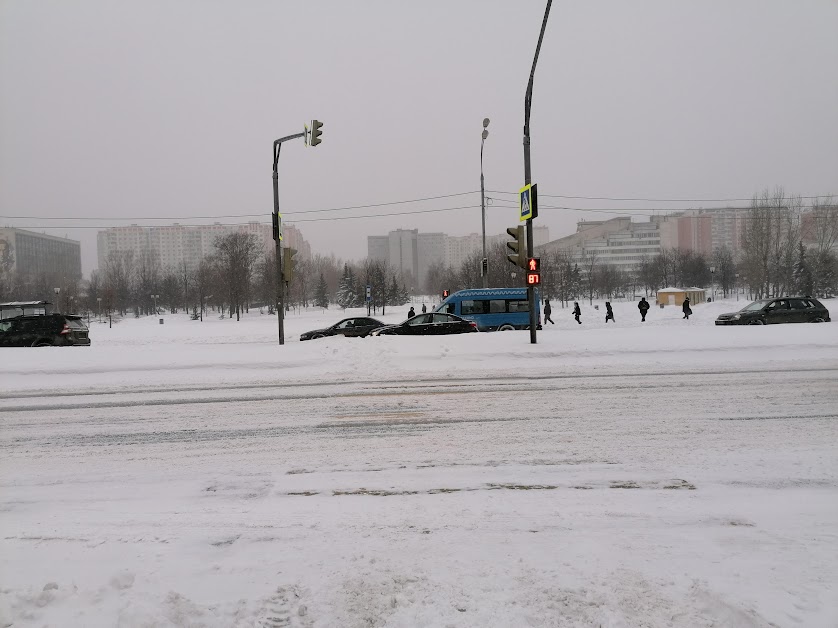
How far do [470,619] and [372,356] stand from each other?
11.8 meters

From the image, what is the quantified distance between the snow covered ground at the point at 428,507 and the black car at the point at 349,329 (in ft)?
39.5

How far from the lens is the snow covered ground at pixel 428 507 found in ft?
9.64

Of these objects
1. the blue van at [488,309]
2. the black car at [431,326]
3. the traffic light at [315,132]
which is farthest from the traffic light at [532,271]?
the blue van at [488,309]

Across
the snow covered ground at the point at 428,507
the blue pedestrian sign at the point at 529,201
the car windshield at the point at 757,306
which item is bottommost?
the snow covered ground at the point at 428,507

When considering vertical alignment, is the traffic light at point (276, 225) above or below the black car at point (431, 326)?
above

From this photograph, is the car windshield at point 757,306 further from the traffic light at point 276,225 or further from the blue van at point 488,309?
the traffic light at point 276,225

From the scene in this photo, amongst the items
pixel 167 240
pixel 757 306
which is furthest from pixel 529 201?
pixel 167 240

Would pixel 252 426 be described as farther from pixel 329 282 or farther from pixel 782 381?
pixel 329 282

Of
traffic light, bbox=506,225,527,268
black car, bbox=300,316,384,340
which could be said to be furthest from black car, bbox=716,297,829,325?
black car, bbox=300,316,384,340

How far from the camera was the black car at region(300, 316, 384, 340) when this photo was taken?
2219 cm

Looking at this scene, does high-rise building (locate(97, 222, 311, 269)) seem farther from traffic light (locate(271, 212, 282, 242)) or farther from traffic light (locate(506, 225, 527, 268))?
traffic light (locate(506, 225, 527, 268))

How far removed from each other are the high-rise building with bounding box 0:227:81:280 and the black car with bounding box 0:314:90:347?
5177 cm

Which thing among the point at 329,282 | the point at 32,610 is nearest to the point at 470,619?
the point at 32,610

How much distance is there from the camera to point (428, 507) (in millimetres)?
4270
